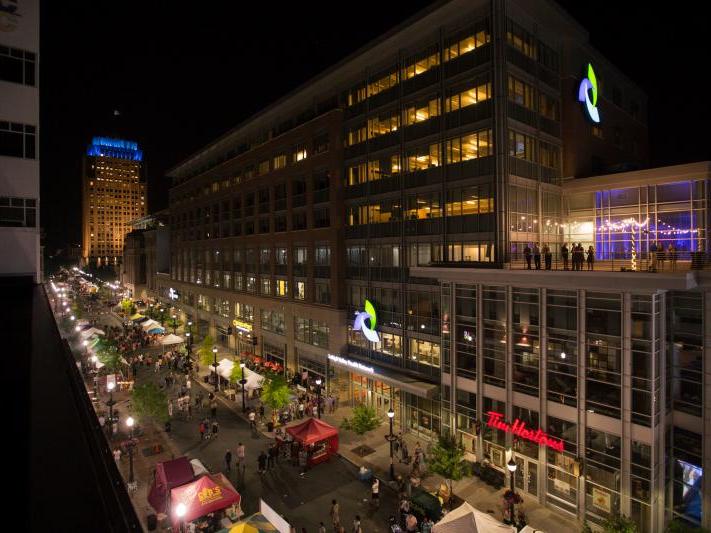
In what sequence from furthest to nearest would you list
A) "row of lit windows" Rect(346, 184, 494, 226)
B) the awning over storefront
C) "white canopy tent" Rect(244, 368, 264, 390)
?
"white canopy tent" Rect(244, 368, 264, 390) < the awning over storefront < "row of lit windows" Rect(346, 184, 494, 226)

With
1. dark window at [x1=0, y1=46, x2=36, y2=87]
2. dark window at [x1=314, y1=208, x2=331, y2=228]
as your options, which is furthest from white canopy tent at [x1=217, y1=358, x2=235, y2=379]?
dark window at [x1=0, y1=46, x2=36, y2=87]

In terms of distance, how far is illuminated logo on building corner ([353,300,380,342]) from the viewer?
119 feet

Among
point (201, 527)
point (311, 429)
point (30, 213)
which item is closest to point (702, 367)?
point (311, 429)

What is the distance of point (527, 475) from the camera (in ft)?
81.1

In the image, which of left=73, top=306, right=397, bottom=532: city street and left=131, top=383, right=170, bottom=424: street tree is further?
left=131, top=383, right=170, bottom=424: street tree

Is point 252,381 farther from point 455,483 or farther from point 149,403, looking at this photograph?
point 455,483

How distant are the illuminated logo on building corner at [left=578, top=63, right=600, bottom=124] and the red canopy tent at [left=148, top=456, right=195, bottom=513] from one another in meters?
35.6

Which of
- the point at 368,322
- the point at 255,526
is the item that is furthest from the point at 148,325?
the point at 255,526

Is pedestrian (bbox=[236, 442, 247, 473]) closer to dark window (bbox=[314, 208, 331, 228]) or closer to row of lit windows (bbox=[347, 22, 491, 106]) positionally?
dark window (bbox=[314, 208, 331, 228])

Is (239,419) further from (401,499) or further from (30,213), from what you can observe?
(30,213)

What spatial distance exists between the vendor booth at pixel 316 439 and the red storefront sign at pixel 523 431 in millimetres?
9898

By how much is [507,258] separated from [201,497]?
22.1 m

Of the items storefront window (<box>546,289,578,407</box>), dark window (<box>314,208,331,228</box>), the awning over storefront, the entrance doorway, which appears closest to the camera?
storefront window (<box>546,289,578,407</box>)

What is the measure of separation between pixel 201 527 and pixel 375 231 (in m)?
24.2
